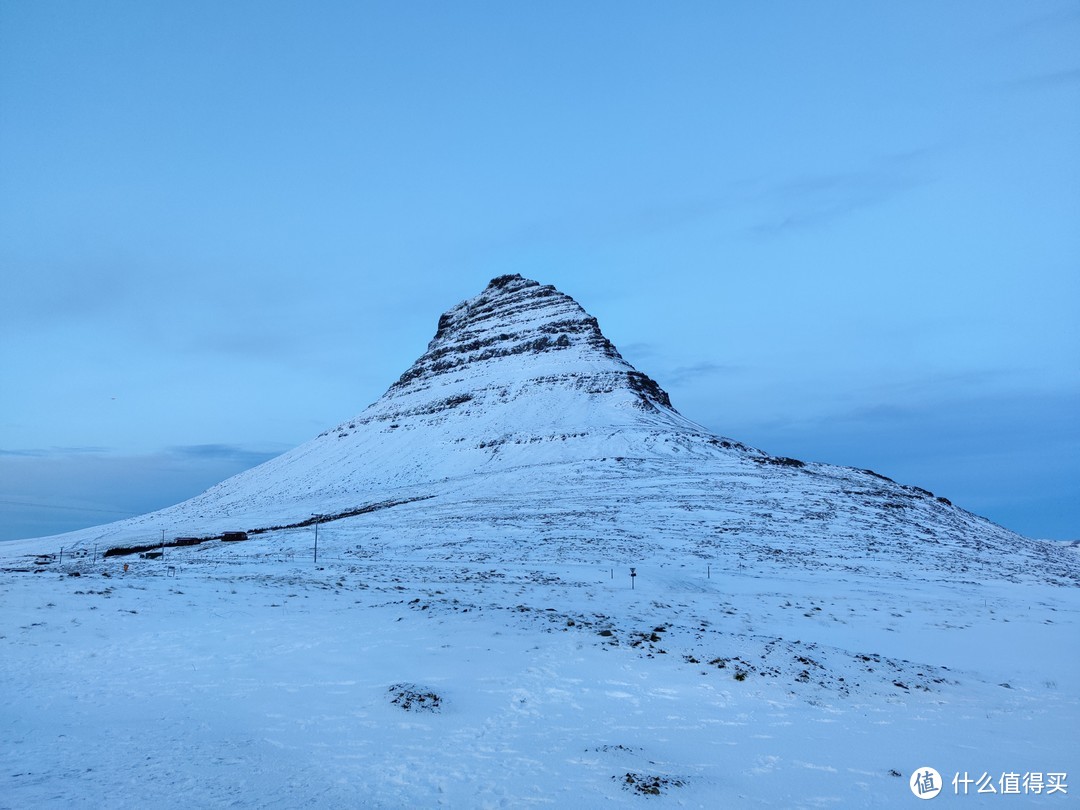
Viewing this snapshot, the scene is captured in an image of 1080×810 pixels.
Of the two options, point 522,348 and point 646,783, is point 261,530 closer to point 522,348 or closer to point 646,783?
point 646,783

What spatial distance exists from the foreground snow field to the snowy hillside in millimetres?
64

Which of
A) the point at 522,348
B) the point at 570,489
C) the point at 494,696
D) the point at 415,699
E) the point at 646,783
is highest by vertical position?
the point at 522,348

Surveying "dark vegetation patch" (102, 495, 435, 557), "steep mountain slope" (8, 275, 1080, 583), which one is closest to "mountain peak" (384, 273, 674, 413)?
"steep mountain slope" (8, 275, 1080, 583)

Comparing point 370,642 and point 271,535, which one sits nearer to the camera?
point 370,642

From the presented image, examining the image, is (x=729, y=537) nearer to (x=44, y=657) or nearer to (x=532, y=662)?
(x=532, y=662)

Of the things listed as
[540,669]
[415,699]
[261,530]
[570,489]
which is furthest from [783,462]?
[415,699]

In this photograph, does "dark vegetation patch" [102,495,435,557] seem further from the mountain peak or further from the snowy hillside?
the mountain peak

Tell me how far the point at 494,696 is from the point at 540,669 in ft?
5.97

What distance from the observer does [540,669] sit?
14.1 m

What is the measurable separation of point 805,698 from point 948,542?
109 feet

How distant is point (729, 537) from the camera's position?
1492 inches

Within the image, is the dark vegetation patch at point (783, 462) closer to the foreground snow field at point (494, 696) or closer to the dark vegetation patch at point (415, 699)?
the foreground snow field at point (494, 696)

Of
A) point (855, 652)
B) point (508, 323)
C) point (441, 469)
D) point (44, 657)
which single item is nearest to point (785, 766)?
point (855, 652)

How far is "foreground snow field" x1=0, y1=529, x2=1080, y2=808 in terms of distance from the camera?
8.99m
